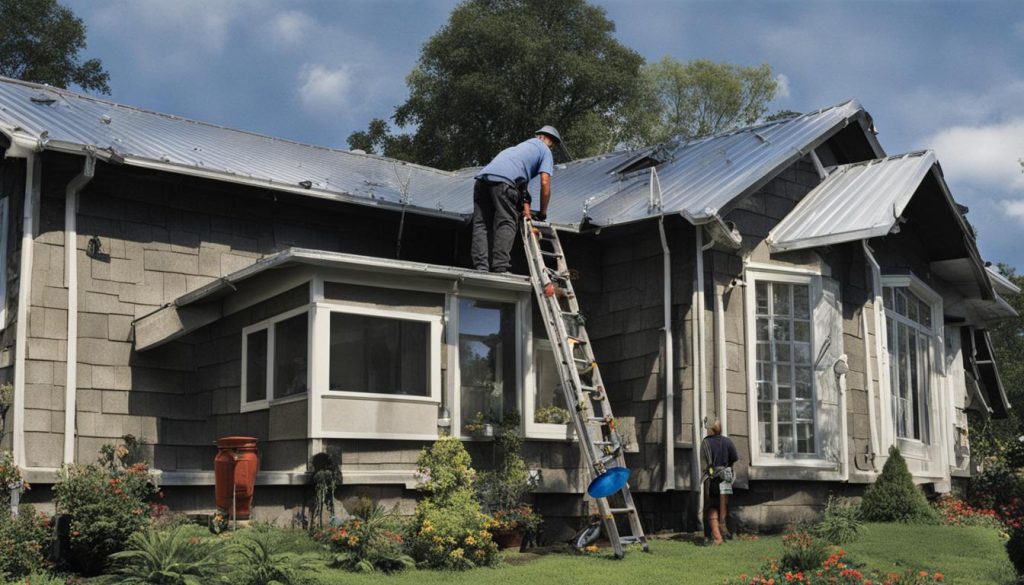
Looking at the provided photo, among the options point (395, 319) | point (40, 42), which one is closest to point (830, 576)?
point (395, 319)

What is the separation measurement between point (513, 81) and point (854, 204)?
22.0 m

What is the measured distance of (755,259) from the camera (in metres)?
15.4

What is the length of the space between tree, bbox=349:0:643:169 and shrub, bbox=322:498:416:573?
25.4m

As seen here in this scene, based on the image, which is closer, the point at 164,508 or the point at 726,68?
the point at 164,508

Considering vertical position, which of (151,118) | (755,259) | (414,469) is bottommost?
(414,469)

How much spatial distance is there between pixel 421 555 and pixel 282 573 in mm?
1969

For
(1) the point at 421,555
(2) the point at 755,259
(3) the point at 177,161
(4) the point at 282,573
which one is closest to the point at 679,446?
(2) the point at 755,259

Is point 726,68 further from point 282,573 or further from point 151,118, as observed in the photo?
point 282,573

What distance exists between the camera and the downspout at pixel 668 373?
1445cm

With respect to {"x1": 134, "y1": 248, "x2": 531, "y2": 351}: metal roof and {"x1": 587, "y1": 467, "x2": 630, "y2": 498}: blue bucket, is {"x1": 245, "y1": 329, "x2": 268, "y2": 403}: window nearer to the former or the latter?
{"x1": 134, "y1": 248, "x2": 531, "y2": 351}: metal roof

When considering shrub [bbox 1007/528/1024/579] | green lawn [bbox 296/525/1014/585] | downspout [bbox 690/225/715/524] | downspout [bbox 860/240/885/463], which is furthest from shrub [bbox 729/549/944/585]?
downspout [bbox 860/240/885/463]

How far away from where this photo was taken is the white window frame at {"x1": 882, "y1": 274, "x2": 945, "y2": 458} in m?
17.0

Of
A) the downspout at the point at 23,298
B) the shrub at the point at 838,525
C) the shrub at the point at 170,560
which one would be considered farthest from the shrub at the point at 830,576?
the downspout at the point at 23,298

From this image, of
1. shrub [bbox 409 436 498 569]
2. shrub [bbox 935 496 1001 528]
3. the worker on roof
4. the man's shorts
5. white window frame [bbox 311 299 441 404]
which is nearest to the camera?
shrub [bbox 409 436 498 569]
